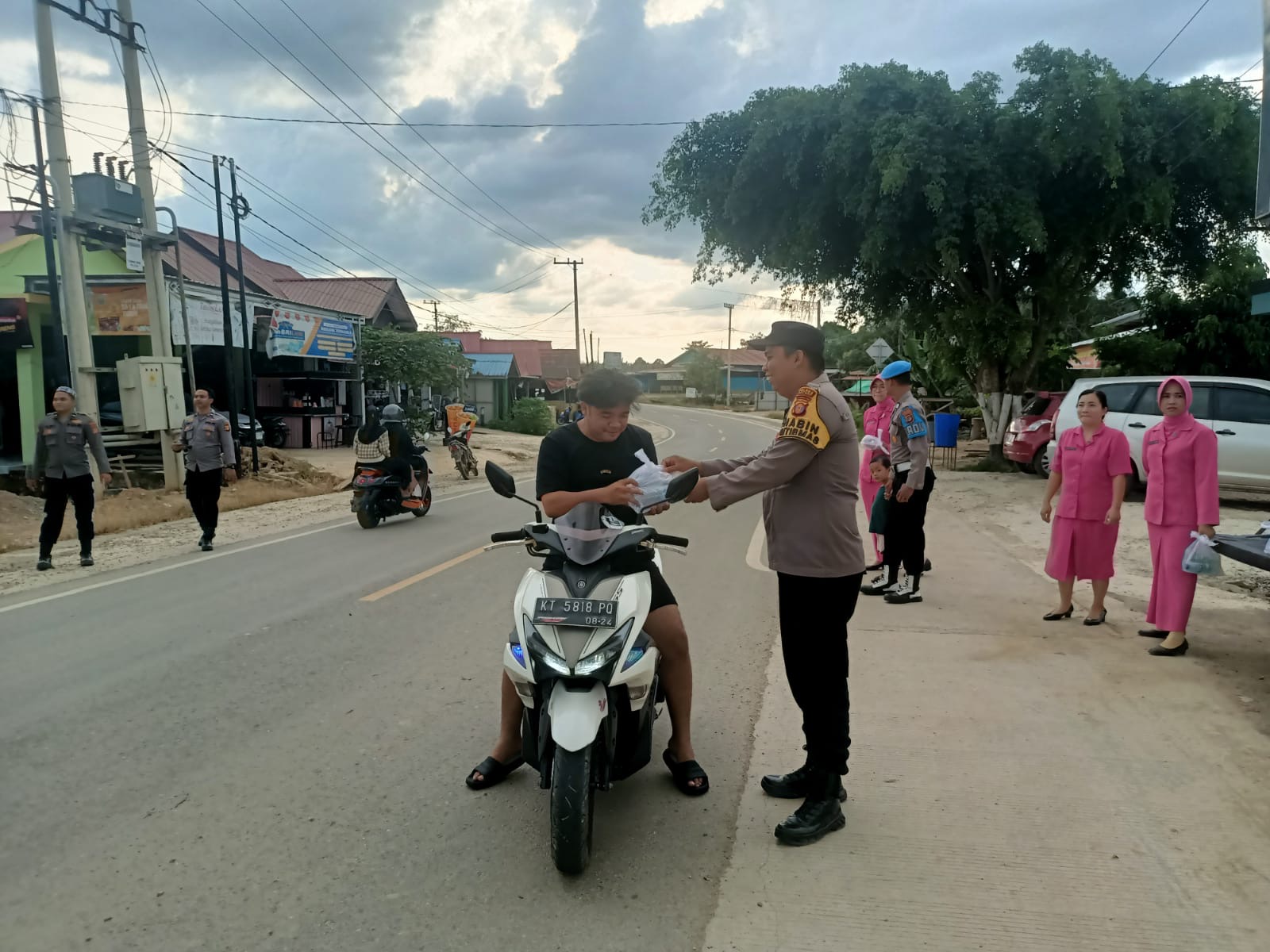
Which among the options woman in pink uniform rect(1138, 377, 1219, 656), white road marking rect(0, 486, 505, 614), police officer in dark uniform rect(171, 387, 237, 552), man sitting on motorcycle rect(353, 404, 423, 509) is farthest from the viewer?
man sitting on motorcycle rect(353, 404, 423, 509)

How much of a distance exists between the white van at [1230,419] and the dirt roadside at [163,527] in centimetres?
1092

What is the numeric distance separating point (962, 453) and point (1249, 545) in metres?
18.6

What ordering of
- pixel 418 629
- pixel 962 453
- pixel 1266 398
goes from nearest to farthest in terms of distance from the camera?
pixel 418 629
pixel 1266 398
pixel 962 453

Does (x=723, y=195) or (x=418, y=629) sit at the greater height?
(x=723, y=195)

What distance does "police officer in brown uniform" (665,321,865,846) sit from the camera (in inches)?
130

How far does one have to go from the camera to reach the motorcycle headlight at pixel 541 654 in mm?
3029

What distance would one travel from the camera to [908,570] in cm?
723

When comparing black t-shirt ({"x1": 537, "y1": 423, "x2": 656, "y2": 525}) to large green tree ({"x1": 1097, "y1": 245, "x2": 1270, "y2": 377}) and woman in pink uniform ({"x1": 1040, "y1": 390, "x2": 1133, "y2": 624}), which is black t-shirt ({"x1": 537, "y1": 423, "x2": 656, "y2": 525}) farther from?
large green tree ({"x1": 1097, "y1": 245, "x2": 1270, "y2": 377})

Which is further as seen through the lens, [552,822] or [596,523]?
[596,523]

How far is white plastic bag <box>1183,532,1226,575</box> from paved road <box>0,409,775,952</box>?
2626 mm

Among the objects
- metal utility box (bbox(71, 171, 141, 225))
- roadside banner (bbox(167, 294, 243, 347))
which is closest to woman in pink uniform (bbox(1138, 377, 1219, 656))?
metal utility box (bbox(71, 171, 141, 225))

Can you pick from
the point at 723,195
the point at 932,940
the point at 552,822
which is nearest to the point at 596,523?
the point at 552,822

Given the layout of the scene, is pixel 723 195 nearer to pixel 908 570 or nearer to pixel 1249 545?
pixel 908 570

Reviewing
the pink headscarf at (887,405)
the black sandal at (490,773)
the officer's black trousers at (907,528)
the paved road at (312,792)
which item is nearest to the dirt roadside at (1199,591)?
the officer's black trousers at (907,528)
